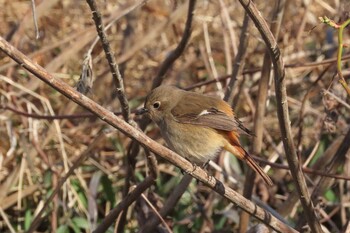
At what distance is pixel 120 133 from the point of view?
4.70 metres

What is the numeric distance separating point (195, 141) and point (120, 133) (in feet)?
4.73

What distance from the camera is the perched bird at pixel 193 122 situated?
3256 millimetres

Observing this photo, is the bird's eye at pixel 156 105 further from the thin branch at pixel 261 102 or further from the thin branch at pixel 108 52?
the thin branch at pixel 108 52

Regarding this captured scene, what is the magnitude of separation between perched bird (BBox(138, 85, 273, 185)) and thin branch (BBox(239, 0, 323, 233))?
1.59ft

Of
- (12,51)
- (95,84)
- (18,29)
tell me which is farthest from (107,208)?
(12,51)

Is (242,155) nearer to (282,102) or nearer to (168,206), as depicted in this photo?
(168,206)

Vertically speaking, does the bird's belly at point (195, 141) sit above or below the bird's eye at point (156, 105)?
below

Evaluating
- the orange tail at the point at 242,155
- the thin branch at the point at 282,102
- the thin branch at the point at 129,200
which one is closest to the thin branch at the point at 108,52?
the thin branch at the point at 129,200

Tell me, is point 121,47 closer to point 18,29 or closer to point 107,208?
point 18,29

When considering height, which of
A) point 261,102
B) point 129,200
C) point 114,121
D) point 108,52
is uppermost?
point 261,102

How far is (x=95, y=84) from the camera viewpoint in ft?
16.5

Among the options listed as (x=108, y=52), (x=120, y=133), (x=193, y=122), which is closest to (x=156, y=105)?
(x=193, y=122)

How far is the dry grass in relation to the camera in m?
4.21

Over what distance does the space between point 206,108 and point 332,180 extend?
803 millimetres
